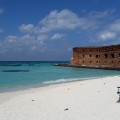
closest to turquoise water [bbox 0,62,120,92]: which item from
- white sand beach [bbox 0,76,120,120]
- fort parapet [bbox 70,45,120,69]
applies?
white sand beach [bbox 0,76,120,120]

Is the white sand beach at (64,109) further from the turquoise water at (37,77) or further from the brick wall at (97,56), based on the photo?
the brick wall at (97,56)

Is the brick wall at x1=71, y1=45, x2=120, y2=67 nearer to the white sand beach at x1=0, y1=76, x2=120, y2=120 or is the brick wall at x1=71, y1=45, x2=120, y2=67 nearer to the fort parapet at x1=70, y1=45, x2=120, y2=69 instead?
the fort parapet at x1=70, y1=45, x2=120, y2=69

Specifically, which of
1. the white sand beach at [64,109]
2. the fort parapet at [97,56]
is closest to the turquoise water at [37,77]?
the white sand beach at [64,109]

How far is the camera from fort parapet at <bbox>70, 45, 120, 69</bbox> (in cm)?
6059

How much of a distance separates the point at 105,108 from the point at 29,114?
9.35 feet

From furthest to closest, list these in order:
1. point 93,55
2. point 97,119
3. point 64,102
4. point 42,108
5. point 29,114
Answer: point 93,55
point 64,102
point 42,108
point 29,114
point 97,119

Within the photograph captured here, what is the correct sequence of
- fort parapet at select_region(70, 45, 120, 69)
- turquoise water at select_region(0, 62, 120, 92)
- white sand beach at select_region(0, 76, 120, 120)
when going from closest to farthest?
white sand beach at select_region(0, 76, 120, 120) < turquoise water at select_region(0, 62, 120, 92) < fort parapet at select_region(70, 45, 120, 69)

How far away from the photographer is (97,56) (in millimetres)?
64500

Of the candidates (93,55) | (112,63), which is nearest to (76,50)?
(93,55)

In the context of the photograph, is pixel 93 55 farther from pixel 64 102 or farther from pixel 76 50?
pixel 64 102

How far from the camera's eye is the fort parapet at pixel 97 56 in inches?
2386

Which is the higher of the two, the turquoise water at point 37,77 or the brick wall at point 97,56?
the brick wall at point 97,56

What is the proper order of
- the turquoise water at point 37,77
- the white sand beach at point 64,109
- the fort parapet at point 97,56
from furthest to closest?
the fort parapet at point 97,56
the turquoise water at point 37,77
the white sand beach at point 64,109

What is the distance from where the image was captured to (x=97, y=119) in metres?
8.66
